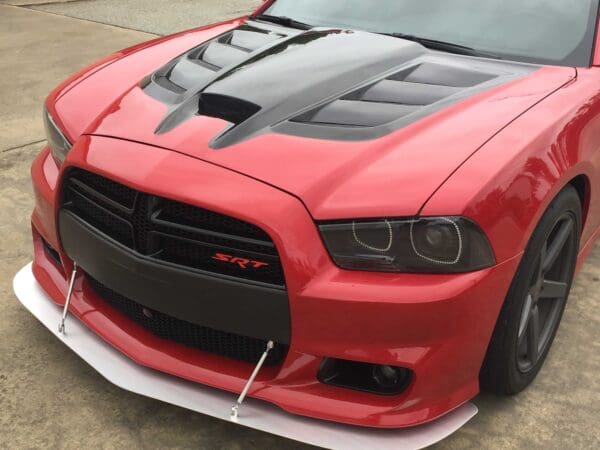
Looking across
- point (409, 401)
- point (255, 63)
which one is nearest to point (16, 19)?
point (255, 63)

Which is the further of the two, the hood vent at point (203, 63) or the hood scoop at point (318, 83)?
the hood vent at point (203, 63)

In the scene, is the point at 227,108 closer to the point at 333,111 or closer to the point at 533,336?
the point at 333,111

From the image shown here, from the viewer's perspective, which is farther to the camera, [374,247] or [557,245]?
[557,245]

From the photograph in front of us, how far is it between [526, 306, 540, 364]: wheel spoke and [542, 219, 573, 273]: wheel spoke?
0.15 m

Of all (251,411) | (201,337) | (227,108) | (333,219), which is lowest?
(251,411)

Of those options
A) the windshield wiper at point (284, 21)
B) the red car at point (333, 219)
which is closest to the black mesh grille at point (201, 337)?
the red car at point (333, 219)

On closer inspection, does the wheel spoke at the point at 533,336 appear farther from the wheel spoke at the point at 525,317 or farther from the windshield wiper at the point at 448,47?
the windshield wiper at the point at 448,47

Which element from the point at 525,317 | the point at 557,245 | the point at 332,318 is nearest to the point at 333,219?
the point at 332,318

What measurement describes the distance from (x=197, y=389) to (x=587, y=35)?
193cm

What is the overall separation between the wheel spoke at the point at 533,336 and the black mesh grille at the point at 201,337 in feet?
2.80

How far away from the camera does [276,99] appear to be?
94.0 inches

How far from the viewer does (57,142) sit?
8.73ft

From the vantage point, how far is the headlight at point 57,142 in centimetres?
259

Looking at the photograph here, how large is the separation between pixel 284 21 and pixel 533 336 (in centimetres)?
179
